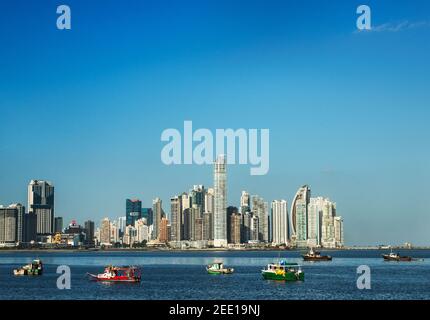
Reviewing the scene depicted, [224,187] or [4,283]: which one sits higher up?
[224,187]

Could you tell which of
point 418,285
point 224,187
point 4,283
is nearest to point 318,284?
point 418,285

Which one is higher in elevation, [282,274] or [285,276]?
[282,274]
